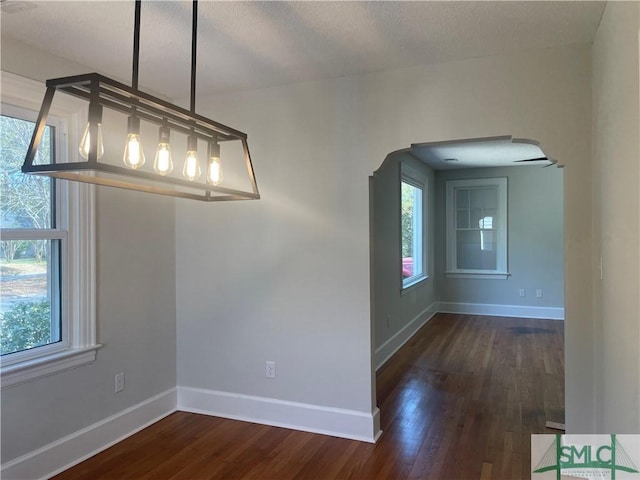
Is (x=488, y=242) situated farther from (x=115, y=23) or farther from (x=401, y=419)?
(x=115, y=23)

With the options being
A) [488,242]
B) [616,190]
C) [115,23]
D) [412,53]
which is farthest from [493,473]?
[488,242]

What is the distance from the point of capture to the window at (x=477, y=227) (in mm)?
7227

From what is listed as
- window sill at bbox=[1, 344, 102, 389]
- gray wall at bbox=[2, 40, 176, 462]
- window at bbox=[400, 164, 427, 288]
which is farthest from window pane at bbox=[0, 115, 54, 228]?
window at bbox=[400, 164, 427, 288]

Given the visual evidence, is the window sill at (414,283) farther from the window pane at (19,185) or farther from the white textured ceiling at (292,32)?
the window pane at (19,185)

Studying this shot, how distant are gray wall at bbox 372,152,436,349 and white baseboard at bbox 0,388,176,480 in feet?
6.59

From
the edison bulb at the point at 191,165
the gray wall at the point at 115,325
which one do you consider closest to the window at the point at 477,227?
the gray wall at the point at 115,325

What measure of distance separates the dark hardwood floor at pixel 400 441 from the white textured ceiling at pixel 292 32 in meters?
2.42

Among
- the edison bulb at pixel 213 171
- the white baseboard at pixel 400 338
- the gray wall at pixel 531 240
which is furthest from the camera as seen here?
the gray wall at pixel 531 240

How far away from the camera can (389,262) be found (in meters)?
5.10

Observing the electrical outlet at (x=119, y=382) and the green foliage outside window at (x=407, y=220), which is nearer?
the electrical outlet at (x=119, y=382)

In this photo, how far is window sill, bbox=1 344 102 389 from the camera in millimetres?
2363

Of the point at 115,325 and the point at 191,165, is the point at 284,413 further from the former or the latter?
the point at 191,165

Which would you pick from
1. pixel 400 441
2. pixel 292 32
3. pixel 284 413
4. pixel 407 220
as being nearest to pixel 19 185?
pixel 292 32

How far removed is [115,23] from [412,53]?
1606 mm
